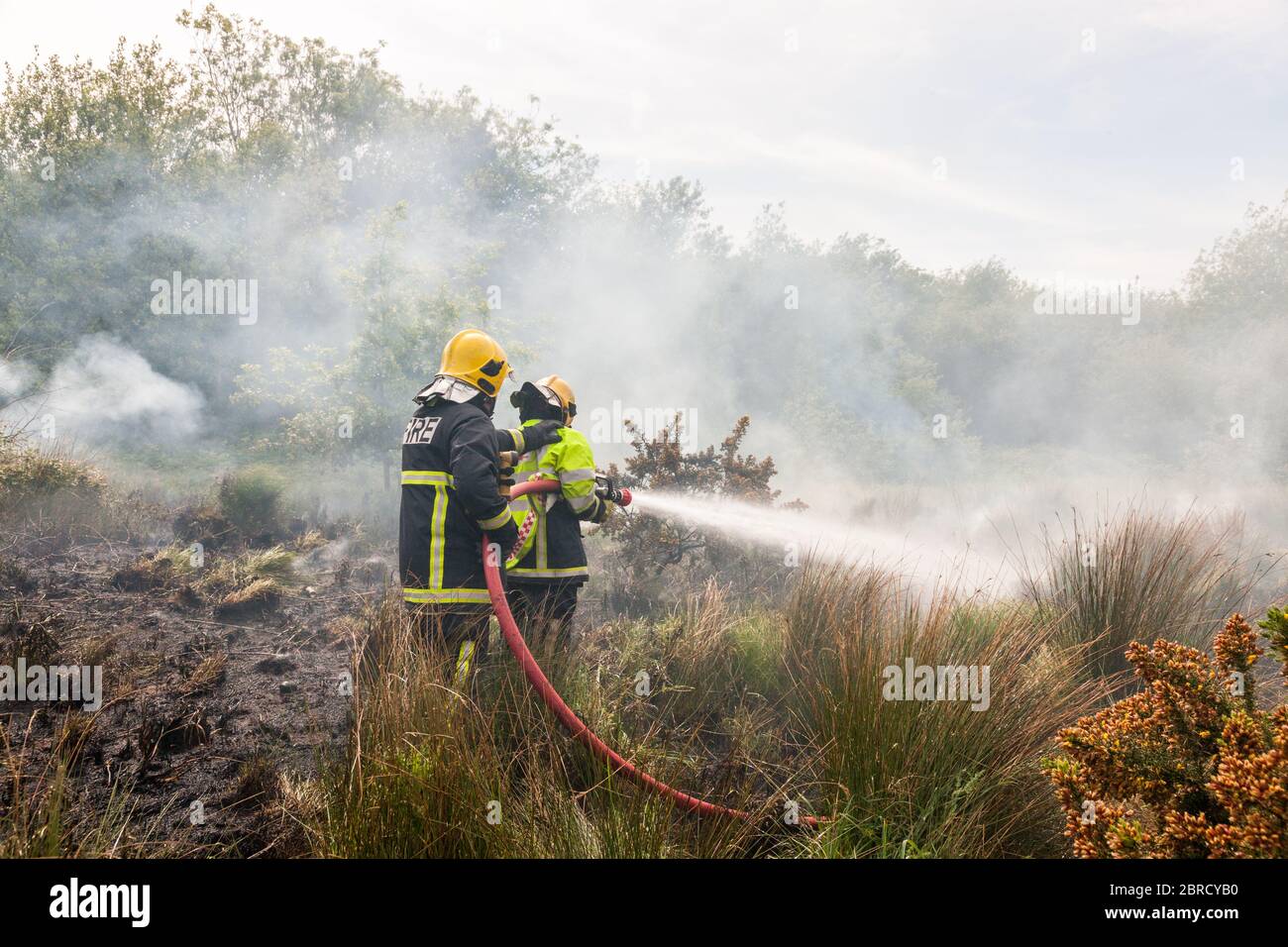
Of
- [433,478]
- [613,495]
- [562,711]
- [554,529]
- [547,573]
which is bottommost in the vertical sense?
[562,711]

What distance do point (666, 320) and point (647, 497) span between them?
19.2 metres

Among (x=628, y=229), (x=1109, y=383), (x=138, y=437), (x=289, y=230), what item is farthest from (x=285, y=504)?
(x=1109, y=383)

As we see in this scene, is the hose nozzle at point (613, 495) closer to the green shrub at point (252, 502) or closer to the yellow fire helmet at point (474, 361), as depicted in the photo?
the yellow fire helmet at point (474, 361)

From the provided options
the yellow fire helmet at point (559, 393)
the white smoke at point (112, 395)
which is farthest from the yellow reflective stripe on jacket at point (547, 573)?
the white smoke at point (112, 395)

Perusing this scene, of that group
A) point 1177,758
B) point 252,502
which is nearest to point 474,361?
point 1177,758

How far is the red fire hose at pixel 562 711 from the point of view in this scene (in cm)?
287

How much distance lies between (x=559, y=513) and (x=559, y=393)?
0.87m

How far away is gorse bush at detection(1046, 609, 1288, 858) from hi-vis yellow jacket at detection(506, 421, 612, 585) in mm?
3295

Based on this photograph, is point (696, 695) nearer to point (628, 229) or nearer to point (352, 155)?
point (352, 155)

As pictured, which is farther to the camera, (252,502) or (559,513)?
(252,502)

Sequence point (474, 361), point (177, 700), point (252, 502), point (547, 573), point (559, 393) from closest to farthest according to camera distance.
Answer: point (177, 700)
point (474, 361)
point (547, 573)
point (559, 393)
point (252, 502)

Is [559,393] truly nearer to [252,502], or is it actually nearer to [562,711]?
[562,711]

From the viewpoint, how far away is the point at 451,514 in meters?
4.40

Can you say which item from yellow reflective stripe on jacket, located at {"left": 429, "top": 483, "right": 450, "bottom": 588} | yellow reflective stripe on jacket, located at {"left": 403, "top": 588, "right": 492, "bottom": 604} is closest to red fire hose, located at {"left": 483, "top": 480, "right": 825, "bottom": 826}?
yellow reflective stripe on jacket, located at {"left": 403, "top": 588, "right": 492, "bottom": 604}
